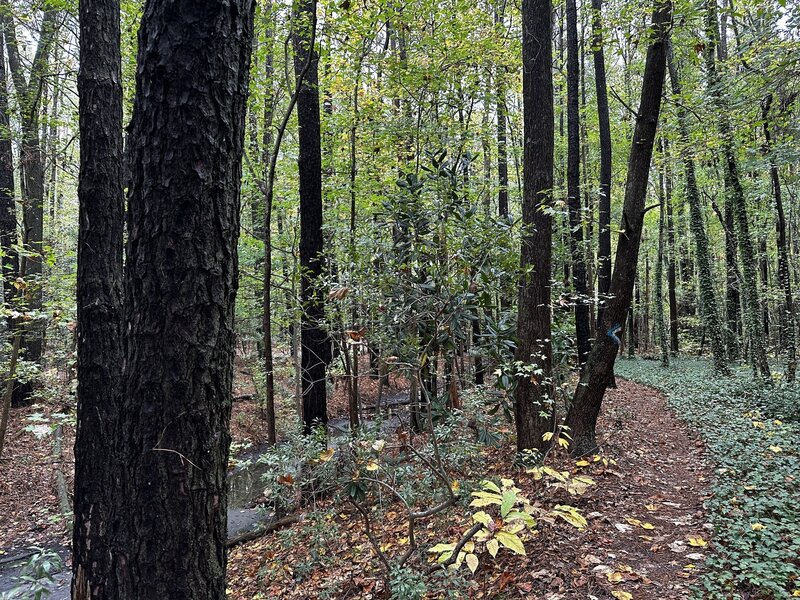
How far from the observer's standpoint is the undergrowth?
3.28 metres

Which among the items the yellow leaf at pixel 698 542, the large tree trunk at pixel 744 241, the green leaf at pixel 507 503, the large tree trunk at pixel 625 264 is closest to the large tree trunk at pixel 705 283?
the large tree trunk at pixel 744 241

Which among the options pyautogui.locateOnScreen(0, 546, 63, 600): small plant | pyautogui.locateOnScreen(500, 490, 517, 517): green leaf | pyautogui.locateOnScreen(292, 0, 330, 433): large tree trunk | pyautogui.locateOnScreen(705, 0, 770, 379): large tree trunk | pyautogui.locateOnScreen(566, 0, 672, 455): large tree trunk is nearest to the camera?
pyautogui.locateOnScreen(500, 490, 517, 517): green leaf

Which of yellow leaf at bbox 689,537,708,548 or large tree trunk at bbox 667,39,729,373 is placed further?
large tree trunk at bbox 667,39,729,373

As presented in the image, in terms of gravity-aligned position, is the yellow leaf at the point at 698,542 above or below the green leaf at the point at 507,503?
below

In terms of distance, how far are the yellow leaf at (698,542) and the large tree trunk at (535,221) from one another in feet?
6.75

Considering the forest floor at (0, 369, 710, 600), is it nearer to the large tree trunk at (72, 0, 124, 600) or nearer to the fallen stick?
the fallen stick

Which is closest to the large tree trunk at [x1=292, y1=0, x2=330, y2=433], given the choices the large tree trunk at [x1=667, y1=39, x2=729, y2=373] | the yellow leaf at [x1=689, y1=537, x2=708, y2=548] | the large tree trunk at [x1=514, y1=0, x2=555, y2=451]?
the large tree trunk at [x1=514, y1=0, x2=555, y2=451]

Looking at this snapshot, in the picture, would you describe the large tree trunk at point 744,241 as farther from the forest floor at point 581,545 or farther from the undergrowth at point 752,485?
the forest floor at point 581,545

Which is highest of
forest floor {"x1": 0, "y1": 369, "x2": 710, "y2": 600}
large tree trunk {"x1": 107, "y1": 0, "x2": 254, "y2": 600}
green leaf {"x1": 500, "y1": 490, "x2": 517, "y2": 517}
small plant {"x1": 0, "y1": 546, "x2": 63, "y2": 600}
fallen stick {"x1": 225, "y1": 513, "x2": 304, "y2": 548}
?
large tree trunk {"x1": 107, "y1": 0, "x2": 254, "y2": 600}

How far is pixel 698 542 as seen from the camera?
156 inches

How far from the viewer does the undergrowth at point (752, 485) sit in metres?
3.28

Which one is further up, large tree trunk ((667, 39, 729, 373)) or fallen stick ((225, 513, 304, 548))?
large tree trunk ((667, 39, 729, 373))

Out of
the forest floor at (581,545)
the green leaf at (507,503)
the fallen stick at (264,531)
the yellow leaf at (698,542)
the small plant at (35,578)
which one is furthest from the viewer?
the fallen stick at (264,531)

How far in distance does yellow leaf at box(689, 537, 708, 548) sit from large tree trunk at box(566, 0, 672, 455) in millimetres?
2048
